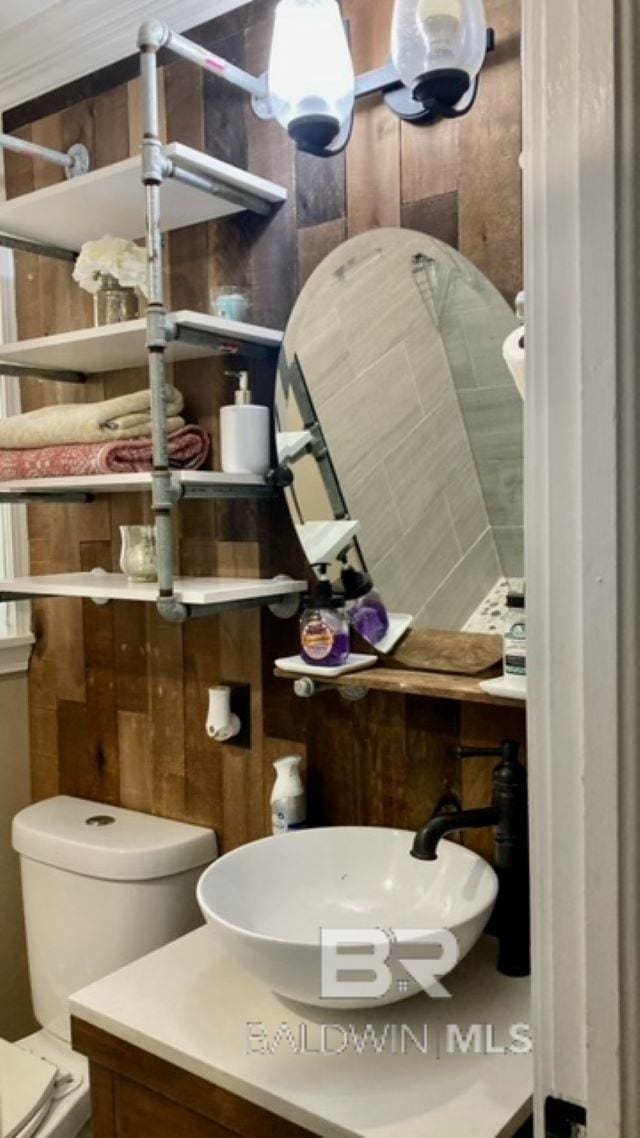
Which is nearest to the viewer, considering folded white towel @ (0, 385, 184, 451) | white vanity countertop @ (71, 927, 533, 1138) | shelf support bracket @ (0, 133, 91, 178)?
white vanity countertop @ (71, 927, 533, 1138)

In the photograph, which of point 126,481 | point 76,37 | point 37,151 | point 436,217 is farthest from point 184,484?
point 76,37

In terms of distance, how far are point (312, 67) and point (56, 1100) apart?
1.68 metres

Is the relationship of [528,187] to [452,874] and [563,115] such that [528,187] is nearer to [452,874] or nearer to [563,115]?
[563,115]

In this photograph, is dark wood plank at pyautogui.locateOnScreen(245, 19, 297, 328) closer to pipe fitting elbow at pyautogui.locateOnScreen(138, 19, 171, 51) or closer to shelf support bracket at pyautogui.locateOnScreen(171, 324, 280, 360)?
shelf support bracket at pyautogui.locateOnScreen(171, 324, 280, 360)

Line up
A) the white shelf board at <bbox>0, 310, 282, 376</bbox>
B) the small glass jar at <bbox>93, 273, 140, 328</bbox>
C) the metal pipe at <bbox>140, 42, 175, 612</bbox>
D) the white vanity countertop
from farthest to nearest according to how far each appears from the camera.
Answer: the small glass jar at <bbox>93, 273, 140, 328</bbox>, the white shelf board at <bbox>0, 310, 282, 376</bbox>, the metal pipe at <bbox>140, 42, 175, 612</bbox>, the white vanity countertop

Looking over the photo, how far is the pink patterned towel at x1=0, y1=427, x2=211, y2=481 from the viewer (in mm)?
1516

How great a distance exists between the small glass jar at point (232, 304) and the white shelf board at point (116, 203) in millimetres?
138

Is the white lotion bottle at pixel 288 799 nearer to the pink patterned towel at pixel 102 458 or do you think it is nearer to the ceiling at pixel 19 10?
the pink patterned towel at pixel 102 458

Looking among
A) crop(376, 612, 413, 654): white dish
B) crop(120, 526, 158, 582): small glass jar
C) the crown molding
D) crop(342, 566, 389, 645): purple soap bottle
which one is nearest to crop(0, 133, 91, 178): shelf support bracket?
the crown molding

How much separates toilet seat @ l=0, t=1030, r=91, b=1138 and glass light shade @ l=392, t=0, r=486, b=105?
1622mm

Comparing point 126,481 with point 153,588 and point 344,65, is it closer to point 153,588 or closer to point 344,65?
point 153,588

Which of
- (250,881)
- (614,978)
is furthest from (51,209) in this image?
(614,978)

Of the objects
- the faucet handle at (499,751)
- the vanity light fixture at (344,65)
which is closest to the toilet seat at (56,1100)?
the faucet handle at (499,751)

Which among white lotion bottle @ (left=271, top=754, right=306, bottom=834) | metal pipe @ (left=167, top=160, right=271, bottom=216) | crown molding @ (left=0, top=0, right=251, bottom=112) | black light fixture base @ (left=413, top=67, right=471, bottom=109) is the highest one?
crown molding @ (left=0, top=0, right=251, bottom=112)
